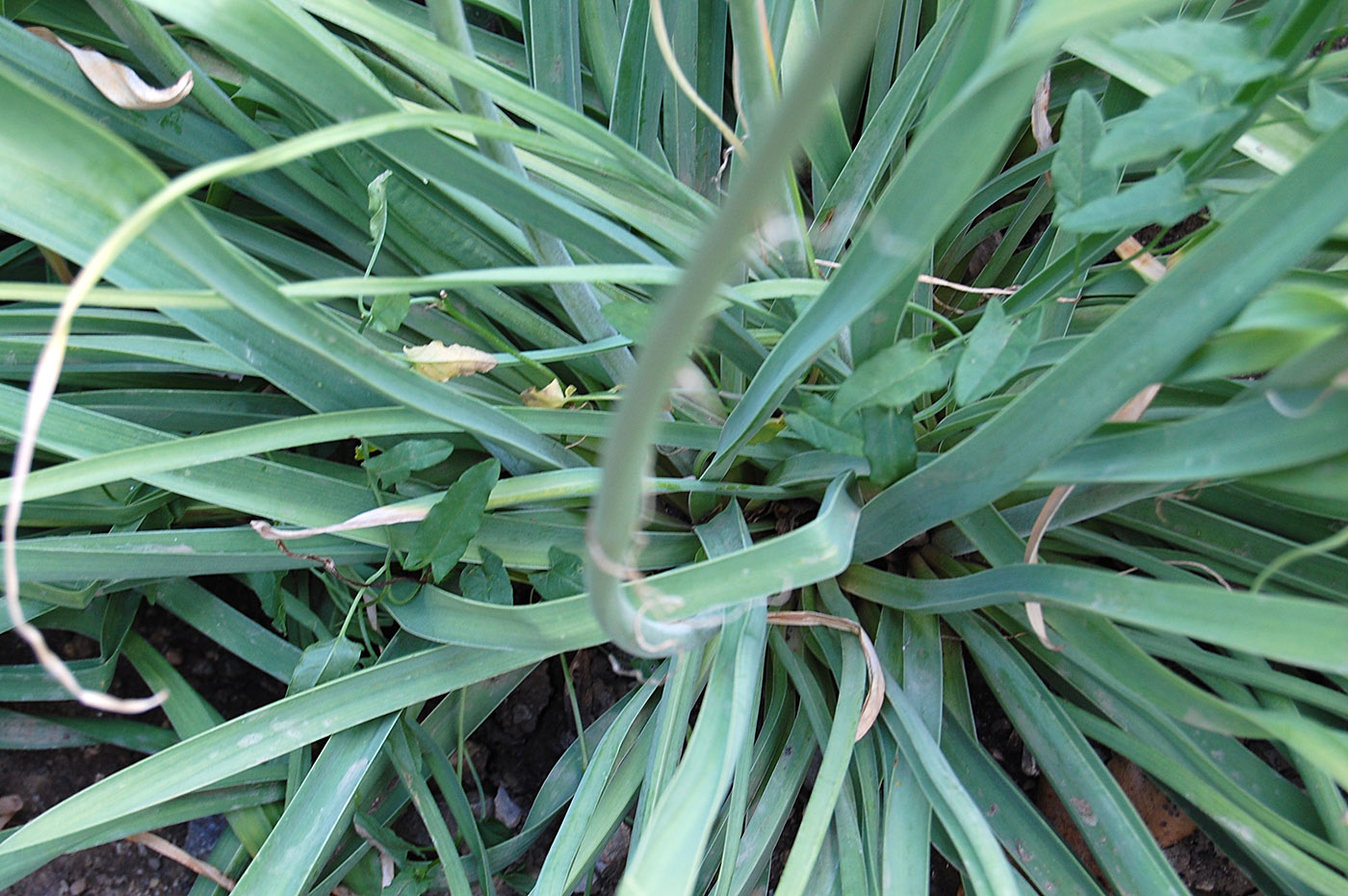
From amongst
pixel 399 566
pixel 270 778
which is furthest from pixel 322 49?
pixel 270 778

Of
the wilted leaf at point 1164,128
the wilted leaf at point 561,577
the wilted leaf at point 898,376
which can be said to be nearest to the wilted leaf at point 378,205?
the wilted leaf at point 561,577

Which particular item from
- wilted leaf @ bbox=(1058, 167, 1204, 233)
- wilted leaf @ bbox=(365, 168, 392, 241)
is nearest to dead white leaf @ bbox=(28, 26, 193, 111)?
wilted leaf @ bbox=(365, 168, 392, 241)

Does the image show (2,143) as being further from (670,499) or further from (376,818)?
(376,818)

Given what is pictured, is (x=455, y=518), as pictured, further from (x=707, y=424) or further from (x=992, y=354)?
(x=992, y=354)

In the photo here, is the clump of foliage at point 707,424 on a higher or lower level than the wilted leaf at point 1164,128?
lower

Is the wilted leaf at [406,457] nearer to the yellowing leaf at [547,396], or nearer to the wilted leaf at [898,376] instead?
the yellowing leaf at [547,396]

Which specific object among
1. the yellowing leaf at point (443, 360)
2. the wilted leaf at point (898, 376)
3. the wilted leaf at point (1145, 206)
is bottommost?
the yellowing leaf at point (443, 360)

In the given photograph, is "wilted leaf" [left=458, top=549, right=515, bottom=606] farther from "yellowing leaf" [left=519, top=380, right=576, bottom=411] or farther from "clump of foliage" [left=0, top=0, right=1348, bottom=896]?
"yellowing leaf" [left=519, top=380, right=576, bottom=411]

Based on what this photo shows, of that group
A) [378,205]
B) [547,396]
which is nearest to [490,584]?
[547,396]
